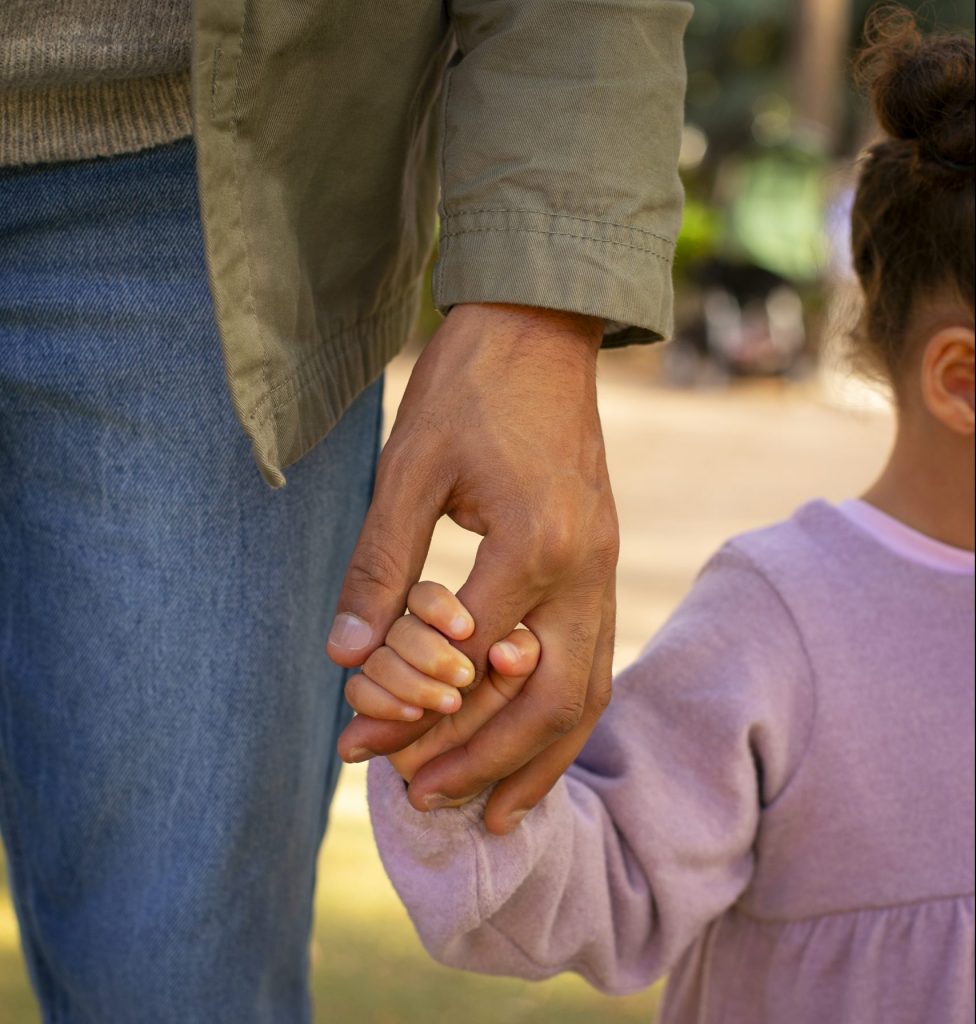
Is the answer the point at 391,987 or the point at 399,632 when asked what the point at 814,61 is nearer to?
the point at 391,987

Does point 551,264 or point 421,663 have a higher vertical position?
point 551,264

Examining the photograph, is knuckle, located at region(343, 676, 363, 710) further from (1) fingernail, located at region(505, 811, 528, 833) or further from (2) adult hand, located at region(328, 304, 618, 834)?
(1) fingernail, located at region(505, 811, 528, 833)

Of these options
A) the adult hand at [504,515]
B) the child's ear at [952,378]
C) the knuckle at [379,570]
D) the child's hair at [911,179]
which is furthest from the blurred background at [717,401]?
the knuckle at [379,570]

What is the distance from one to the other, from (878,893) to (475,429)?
779 millimetres

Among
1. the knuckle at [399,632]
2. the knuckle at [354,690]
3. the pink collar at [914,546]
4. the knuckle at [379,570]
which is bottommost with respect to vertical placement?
the pink collar at [914,546]

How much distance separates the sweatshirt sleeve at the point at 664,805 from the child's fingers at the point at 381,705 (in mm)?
234

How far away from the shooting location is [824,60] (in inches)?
545

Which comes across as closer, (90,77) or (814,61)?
(90,77)

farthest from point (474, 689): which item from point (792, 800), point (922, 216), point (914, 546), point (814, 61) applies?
point (814, 61)

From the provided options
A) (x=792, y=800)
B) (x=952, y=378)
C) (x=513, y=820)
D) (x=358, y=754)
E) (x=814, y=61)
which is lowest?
(x=814, y=61)

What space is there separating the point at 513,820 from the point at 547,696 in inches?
7.5

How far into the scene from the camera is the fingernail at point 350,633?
3.91ft

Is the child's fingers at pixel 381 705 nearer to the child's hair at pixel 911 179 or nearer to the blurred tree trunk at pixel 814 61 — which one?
the child's hair at pixel 911 179

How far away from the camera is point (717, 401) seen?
10.2 m
